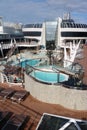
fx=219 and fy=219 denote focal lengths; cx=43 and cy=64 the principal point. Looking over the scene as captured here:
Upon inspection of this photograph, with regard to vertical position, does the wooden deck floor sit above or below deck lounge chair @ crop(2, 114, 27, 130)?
below

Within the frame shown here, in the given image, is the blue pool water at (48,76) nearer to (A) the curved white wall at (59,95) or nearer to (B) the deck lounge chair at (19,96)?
(A) the curved white wall at (59,95)

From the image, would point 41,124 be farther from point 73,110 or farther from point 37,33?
point 37,33

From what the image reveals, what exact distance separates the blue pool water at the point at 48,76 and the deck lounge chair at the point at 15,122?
4.58 meters

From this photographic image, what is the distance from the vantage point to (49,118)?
9.52m

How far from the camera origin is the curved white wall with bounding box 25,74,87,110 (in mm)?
12805

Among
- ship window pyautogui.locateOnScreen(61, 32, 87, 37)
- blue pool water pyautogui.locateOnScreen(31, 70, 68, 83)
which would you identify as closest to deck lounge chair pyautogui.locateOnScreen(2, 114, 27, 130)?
blue pool water pyautogui.locateOnScreen(31, 70, 68, 83)

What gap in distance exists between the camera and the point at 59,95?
13469 millimetres

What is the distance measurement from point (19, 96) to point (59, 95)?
104 inches

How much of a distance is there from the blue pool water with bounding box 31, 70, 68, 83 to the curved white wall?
87 cm

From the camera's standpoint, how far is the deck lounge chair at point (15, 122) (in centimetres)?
973

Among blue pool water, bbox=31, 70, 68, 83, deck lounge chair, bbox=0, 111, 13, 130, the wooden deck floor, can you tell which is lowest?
the wooden deck floor

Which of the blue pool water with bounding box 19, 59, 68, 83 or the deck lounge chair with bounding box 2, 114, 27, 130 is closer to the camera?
the deck lounge chair with bounding box 2, 114, 27, 130

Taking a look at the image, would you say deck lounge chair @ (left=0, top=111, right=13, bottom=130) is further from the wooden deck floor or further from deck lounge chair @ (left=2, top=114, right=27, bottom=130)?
the wooden deck floor

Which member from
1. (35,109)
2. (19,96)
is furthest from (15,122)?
(19,96)
